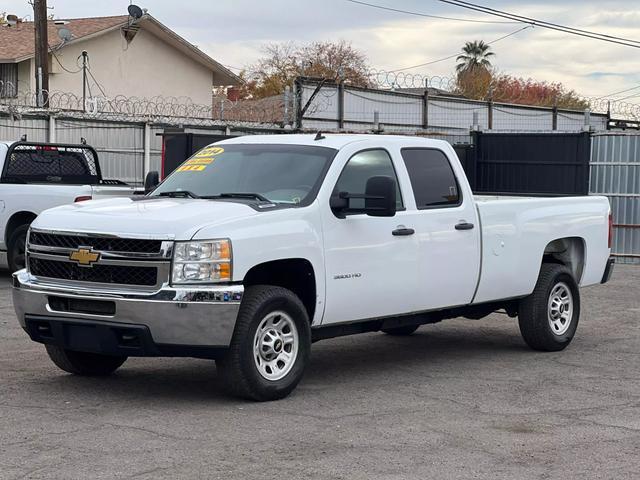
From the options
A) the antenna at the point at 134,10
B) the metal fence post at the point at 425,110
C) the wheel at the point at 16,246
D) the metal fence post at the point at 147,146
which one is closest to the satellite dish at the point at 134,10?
the antenna at the point at 134,10

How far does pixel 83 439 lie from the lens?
22.5 feet

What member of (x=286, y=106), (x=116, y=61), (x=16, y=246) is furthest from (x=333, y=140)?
(x=116, y=61)

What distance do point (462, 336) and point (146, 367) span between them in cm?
369

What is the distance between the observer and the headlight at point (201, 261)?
7.64 meters

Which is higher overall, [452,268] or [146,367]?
[452,268]

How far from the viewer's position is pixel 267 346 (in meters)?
8.09

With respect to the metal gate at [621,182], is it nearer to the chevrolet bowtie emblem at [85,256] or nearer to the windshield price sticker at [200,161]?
the windshield price sticker at [200,161]

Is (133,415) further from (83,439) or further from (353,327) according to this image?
(353,327)

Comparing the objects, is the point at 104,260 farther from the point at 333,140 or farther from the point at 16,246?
the point at 16,246

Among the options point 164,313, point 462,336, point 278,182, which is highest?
point 278,182

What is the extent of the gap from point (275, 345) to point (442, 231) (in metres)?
2.01

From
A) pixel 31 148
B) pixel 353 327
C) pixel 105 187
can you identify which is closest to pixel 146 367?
pixel 353 327

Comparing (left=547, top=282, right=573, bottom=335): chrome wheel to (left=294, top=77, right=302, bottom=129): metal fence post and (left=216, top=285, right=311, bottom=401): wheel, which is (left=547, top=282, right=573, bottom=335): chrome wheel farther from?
(left=294, top=77, right=302, bottom=129): metal fence post

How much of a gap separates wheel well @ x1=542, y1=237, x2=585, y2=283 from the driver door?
254 cm
